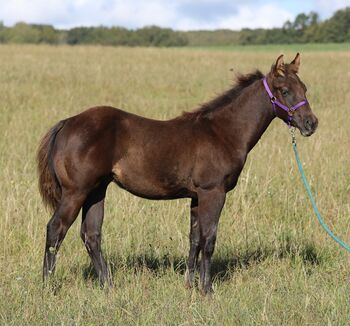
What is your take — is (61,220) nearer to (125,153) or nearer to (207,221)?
(125,153)

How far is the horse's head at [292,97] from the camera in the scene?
4.42m

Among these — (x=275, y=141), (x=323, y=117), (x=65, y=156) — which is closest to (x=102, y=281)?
(x=65, y=156)

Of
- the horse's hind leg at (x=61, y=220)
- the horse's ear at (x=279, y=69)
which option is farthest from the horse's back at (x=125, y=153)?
the horse's ear at (x=279, y=69)

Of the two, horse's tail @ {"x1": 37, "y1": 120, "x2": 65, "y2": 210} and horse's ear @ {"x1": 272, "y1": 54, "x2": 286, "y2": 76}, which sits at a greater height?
horse's ear @ {"x1": 272, "y1": 54, "x2": 286, "y2": 76}

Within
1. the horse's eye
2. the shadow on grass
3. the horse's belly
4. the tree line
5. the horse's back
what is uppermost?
the tree line

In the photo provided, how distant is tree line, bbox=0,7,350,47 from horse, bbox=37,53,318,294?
224 feet

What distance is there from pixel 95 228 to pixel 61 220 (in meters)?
0.42

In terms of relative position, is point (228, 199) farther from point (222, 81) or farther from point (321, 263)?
point (222, 81)

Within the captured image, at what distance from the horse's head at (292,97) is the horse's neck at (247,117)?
0.42ft

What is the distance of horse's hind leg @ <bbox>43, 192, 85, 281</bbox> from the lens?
13.9 feet

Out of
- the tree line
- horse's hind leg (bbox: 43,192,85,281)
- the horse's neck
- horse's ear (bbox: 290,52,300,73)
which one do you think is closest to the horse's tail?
horse's hind leg (bbox: 43,192,85,281)

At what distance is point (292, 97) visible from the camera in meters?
4.48

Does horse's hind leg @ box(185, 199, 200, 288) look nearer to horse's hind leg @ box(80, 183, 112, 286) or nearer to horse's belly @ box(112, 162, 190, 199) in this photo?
horse's belly @ box(112, 162, 190, 199)

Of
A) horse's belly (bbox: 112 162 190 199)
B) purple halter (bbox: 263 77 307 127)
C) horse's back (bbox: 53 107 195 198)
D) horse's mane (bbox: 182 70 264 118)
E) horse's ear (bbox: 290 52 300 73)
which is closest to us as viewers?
horse's back (bbox: 53 107 195 198)
